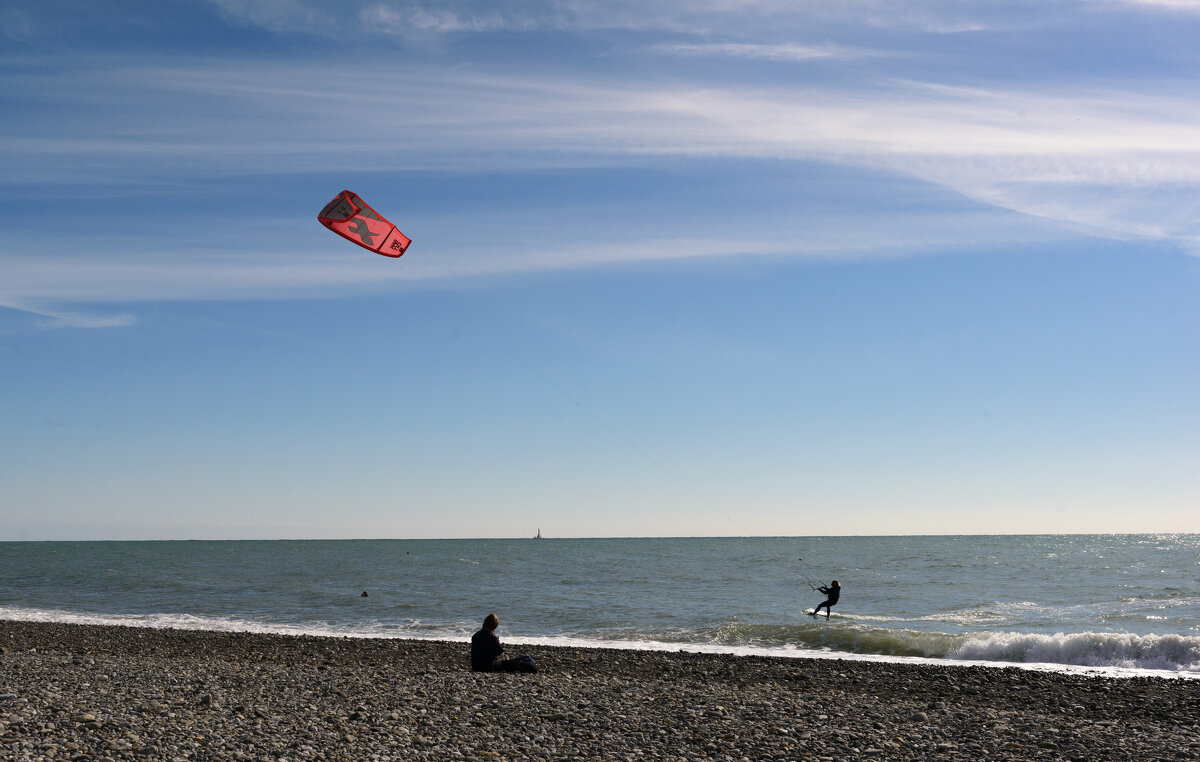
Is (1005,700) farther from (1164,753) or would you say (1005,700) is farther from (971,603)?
(971,603)

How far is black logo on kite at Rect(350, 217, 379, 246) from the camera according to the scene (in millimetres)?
13617

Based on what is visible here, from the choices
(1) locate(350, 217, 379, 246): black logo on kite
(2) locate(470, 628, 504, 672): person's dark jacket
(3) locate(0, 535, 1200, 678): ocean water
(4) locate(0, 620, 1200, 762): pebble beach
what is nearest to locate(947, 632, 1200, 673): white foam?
(3) locate(0, 535, 1200, 678): ocean water

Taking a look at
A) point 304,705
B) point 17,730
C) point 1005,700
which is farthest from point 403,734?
point 1005,700

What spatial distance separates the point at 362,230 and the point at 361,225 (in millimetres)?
88

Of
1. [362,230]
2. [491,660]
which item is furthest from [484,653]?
[362,230]

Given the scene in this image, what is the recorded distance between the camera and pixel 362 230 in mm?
13711

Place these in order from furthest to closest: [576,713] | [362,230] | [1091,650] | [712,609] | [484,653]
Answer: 1. [712,609]
2. [1091,650]
3. [362,230]
4. [484,653]
5. [576,713]

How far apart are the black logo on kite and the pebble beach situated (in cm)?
637

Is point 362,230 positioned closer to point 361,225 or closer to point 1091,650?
point 361,225

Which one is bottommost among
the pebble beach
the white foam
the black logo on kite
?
the pebble beach

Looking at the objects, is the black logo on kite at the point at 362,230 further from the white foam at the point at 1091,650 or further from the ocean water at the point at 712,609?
the white foam at the point at 1091,650

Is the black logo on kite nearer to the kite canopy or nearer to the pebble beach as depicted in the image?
the kite canopy

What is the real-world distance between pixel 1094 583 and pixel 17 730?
40565 millimetres

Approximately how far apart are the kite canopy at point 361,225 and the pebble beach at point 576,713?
20.8 ft
